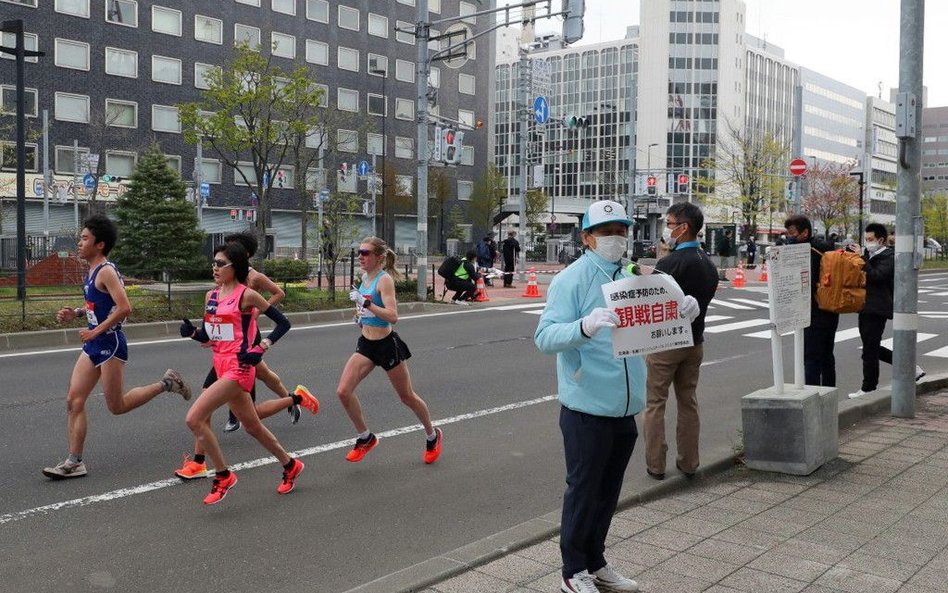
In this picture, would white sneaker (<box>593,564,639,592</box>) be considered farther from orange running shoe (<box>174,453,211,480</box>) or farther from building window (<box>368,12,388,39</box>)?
building window (<box>368,12,388,39</box>)

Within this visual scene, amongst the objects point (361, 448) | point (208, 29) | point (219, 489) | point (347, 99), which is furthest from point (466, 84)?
point (219, 489)

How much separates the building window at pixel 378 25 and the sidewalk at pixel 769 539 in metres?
63.1

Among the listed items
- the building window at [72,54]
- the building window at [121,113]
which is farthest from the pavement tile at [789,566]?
the building window at [72,54]

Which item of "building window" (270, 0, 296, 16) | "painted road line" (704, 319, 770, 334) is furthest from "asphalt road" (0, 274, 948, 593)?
"building window" (270, 0, 296, 16)

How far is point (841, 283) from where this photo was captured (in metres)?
8.49

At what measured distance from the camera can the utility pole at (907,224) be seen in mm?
8492

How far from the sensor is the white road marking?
5.63 metres

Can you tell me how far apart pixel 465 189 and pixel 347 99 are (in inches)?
539

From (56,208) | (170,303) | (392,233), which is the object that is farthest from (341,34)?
(170,303)

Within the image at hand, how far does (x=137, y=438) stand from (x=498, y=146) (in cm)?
13523

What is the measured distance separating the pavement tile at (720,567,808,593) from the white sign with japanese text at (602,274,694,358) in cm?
119

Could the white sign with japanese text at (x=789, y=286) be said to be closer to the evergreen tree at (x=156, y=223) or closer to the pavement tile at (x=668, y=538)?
the pavement tile at (x=668, y=538)

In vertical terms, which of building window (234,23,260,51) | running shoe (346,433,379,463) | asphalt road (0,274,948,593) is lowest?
asphalt road (0,274,948,593)

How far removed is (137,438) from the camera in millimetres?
7676
